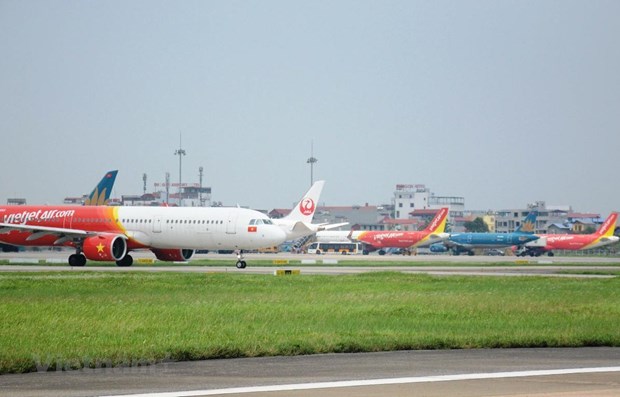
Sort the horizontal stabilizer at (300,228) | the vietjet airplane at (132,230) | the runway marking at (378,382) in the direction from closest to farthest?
the runway marking at (378,382)
the vietjet airplane at (132,230)
the horizontal stabilizer at (300,228)

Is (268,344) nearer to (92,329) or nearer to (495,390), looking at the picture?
(92,329)

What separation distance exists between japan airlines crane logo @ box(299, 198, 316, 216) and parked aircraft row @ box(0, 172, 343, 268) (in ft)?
106

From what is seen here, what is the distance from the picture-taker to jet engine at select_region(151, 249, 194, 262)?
69.4 metres

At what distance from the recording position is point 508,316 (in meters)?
27.2

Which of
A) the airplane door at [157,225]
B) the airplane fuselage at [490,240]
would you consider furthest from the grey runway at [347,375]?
the airplane fuselage at [490,240]

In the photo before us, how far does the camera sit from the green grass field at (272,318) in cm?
1944

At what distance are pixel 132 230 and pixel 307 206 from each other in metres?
36.1

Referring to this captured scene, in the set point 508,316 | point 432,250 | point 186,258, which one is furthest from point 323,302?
point 432,250

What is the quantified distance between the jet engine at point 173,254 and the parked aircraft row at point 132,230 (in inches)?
17.8

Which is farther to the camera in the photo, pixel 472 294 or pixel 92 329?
pixel 472 294

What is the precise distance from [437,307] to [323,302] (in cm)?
350

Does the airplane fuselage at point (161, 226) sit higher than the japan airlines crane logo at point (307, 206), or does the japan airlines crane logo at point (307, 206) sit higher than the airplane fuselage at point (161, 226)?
the japan airlines crane logo at point (307, 206)

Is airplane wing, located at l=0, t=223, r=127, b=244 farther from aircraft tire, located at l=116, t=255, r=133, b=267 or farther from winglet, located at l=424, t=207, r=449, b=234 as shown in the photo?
winglet, located at l=424, t=207, r=449, b=234

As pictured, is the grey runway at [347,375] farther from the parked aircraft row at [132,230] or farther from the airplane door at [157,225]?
the airplane door at [157,225]
